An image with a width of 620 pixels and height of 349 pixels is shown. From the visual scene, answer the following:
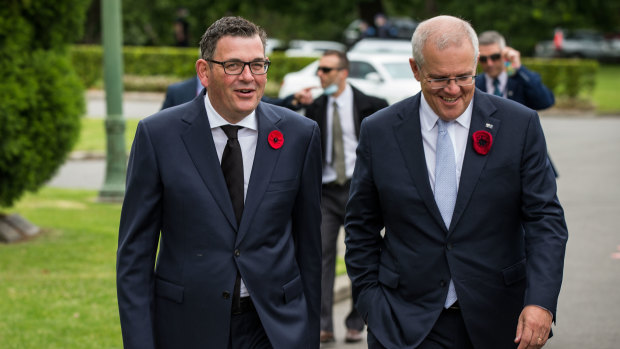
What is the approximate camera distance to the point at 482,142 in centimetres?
368

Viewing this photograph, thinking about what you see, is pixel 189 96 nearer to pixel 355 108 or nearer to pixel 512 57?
pixel 355 108

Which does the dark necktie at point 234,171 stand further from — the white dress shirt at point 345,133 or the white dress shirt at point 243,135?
the white dress shirt at point 345,133

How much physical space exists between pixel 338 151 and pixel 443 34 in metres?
3.78

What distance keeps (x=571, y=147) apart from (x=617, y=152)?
125cm

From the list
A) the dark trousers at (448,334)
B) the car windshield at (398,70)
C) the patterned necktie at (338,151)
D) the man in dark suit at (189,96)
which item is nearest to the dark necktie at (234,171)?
the dark trousers at (448,334)

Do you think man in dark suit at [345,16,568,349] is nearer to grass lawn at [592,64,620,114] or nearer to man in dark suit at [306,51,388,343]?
man in dark suit at [306,51,388,343]

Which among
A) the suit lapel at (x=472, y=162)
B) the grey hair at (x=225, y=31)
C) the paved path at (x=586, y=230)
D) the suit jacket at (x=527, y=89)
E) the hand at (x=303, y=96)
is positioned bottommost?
the paved path at (x=586, y=230)

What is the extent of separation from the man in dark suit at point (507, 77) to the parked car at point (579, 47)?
48.1m

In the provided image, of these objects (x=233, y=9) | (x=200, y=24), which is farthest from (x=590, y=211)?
(x=200, y=24)

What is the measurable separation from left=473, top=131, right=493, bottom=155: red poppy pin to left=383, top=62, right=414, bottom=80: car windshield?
760 inches

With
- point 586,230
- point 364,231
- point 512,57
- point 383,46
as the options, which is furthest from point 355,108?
point 383,46

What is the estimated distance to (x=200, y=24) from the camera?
5275cm

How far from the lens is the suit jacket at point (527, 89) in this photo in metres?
7.28

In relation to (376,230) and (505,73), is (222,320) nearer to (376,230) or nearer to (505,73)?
(376,230)
